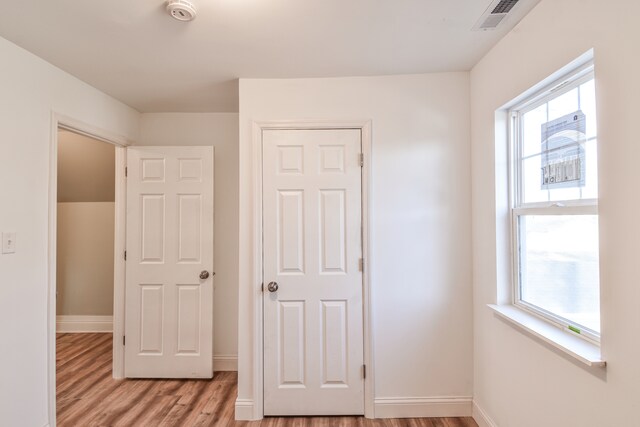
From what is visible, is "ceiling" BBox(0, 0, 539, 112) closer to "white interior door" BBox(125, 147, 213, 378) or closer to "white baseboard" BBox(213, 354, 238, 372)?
"white interior door" BBox(125, 147, 213, 378)

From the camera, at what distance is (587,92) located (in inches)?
51.9

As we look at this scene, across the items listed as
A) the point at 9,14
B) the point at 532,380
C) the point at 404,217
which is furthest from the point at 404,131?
the point at 9,14

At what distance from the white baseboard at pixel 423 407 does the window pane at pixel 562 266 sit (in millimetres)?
931

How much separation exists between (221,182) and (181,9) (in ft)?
5.59

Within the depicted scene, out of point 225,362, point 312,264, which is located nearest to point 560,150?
point 312,264

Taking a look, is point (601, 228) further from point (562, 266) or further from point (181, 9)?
point (181, 9)

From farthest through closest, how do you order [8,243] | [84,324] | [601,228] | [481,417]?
1. [84,324]
2. [481,417]
3. [8,243]
4. [601,228]

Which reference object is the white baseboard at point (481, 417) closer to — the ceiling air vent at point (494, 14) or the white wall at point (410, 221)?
the white wall at point (410, 221)

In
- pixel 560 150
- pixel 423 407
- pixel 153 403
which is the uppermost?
pixel 560 150

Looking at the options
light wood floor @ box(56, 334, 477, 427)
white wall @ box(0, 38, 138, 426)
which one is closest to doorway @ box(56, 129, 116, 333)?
light wood floor @ box(56, 334, 477, 427)

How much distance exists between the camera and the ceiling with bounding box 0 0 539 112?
1473 millimetres

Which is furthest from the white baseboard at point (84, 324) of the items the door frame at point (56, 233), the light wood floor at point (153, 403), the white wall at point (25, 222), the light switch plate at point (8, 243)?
the light switch plate at point (8, 243)

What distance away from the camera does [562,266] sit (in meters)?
1.47

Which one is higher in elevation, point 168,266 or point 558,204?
point 558,204
